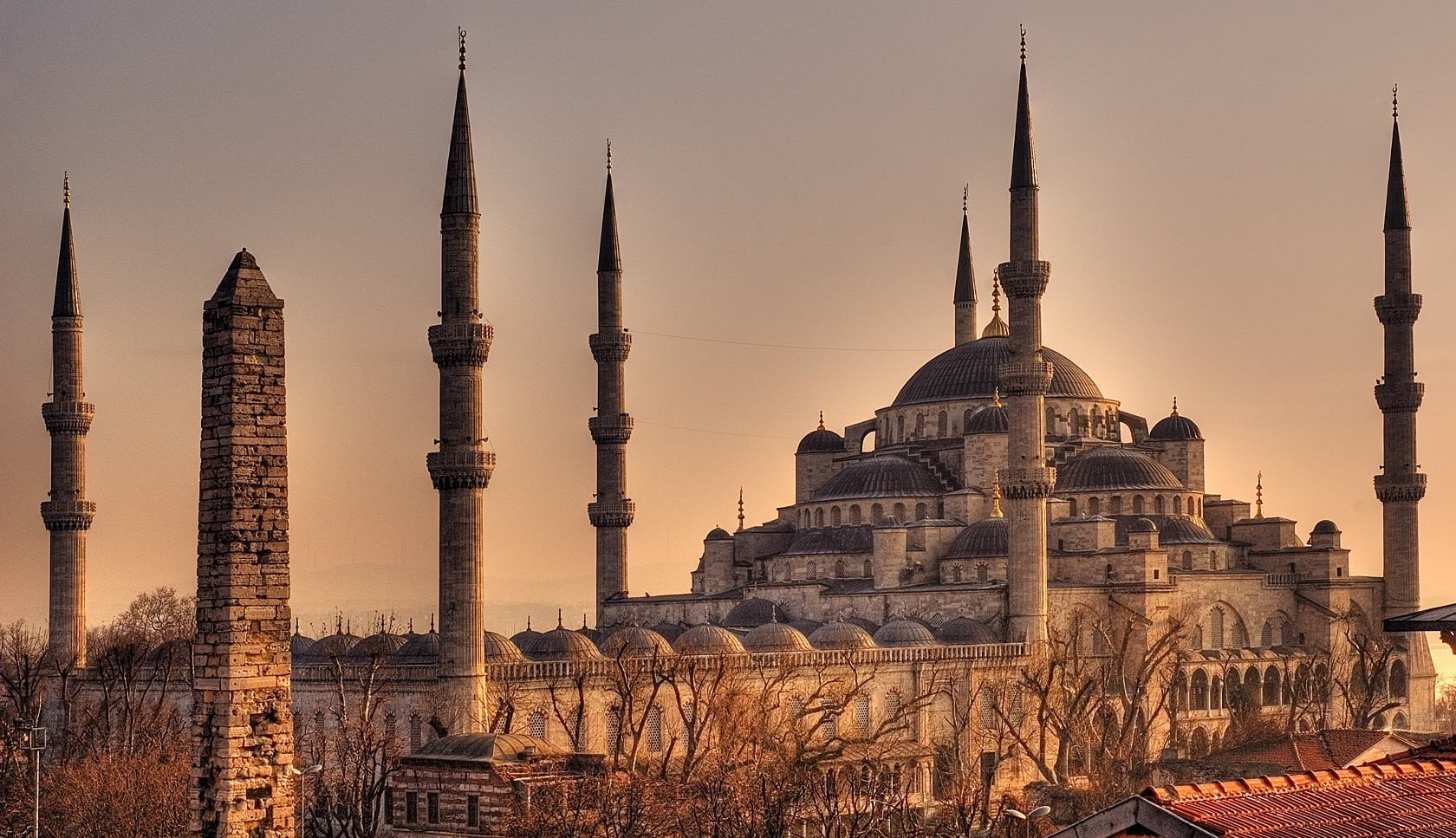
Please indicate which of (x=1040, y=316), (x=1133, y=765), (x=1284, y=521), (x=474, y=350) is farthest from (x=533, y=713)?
(x=1284, y=521)

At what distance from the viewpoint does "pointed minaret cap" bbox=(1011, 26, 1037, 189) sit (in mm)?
40000

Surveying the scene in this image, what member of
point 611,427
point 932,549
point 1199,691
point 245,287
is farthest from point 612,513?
point 245,287

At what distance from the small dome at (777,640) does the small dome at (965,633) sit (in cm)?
271

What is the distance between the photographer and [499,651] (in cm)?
3475

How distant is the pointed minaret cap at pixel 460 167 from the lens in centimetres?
3225

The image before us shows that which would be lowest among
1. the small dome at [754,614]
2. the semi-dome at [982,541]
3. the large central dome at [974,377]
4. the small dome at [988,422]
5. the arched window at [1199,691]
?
the arched window at [1199,691]

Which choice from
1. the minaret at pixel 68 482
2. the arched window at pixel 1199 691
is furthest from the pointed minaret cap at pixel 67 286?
the arched window at pixel 1199 691

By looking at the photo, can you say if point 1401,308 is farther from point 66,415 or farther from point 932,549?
point 66,415

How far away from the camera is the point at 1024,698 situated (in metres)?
40.2

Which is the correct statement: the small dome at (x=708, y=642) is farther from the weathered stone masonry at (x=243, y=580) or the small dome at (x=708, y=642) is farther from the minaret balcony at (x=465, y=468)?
the weathered stone masonry at (x=243, y=580)

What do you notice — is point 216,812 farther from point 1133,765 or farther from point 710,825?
point 1133,765

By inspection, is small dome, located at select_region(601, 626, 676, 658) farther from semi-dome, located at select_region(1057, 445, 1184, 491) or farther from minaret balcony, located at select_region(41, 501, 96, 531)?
semi-dome, located at select_region(1057, 445, 1184, 491)

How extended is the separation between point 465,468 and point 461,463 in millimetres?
87

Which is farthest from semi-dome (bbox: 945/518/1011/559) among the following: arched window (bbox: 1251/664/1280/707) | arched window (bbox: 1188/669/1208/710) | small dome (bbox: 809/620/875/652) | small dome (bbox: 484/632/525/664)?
small dome (bbox: 484/632/525/664)
